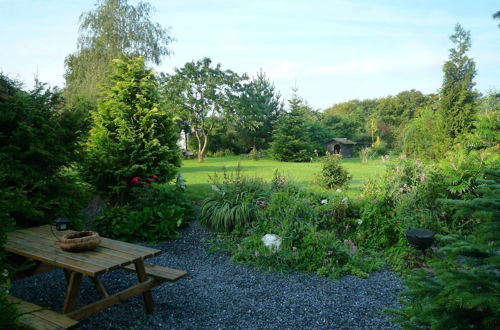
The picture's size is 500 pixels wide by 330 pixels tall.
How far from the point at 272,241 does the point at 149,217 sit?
2.41 meters

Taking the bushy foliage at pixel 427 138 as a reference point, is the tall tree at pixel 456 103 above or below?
above

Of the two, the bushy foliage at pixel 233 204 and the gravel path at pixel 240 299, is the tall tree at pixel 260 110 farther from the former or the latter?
the gravel path at pixel 240 299

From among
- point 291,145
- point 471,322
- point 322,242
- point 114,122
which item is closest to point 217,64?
point 291,145

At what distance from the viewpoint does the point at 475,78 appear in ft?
71.8

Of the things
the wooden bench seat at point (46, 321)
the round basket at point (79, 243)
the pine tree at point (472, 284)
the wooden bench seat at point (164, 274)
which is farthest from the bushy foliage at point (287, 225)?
the pine tree at point (472, 284)

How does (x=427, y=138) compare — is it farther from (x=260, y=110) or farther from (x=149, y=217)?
(x=149, y=217)

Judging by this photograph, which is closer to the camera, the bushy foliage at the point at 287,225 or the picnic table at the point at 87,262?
the picnic table at the point at 87,262

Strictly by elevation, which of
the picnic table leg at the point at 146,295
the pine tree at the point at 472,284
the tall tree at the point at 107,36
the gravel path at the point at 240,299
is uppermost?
the tall tree at the point at 107,36

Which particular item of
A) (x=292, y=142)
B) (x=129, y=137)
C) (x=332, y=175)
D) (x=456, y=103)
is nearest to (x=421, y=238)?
(x=332, y=175)

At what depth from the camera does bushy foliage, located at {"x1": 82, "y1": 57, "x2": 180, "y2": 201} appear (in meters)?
6.89

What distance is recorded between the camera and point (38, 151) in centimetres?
452

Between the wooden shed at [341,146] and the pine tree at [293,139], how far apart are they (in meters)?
4.50

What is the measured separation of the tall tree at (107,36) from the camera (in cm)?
1611

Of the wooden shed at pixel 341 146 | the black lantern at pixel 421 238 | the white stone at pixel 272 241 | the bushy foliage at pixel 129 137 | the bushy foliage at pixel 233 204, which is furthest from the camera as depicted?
the wooden shed at pixel 341 146
